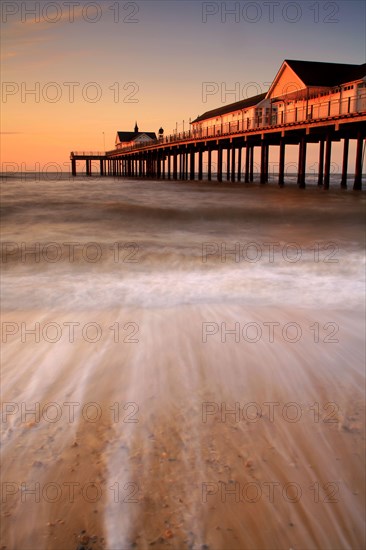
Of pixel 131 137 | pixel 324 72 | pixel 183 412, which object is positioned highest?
pixel 324 72

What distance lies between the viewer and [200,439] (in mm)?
2770

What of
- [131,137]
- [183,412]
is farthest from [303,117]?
[131,137]

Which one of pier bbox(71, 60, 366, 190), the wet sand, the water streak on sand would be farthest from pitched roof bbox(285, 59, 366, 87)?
the wet sand

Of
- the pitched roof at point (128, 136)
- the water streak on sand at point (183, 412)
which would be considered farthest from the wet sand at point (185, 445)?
the pitched roof at point (128, 136)

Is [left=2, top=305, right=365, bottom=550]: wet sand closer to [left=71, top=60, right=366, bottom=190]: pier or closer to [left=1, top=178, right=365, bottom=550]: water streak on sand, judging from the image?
[left=1, top=178, right=365, bottom=550]: water streak on sand

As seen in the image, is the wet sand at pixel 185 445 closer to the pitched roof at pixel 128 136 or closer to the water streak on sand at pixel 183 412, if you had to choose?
the water streak on sand at pixel 183 412

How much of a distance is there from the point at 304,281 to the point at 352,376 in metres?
3.62

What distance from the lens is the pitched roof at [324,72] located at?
30.2 meters

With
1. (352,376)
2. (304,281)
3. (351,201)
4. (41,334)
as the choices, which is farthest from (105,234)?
(351,201)

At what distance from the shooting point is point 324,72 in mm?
31641

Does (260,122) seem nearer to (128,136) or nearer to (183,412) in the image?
(183,412)

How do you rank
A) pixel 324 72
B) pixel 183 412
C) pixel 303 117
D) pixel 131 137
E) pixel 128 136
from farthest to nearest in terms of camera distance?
pixel 128 136, pixel 131 137, pixel 324 72, pixel 303 117, pixel 183 412

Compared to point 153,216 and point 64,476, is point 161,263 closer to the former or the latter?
point 64,476

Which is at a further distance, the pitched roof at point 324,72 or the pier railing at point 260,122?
the pitched roof at point 324,72
